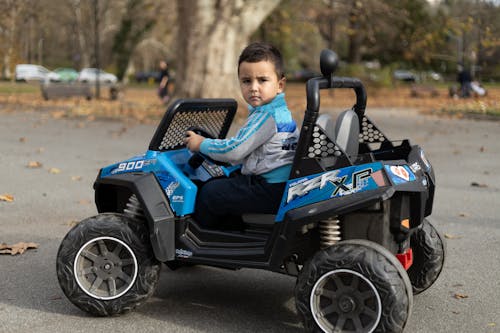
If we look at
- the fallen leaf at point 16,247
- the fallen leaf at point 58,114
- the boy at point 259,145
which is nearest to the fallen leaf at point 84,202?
the fallen leaf at point 16,247

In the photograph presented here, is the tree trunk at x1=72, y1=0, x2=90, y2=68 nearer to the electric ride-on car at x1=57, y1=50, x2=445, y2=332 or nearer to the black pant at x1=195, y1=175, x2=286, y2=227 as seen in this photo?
the electric ride-on car at x1=57, y1=50, x2=445, y2=332

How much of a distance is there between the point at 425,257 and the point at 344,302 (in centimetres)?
106

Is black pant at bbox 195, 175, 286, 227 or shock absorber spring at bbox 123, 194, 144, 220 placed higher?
black pant at bbox 195, 175, 286, 227

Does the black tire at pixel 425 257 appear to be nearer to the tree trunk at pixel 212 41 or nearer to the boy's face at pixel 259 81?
the boy's face at pixel 259 81

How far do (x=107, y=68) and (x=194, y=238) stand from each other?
6186 cm

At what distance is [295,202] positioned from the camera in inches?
158

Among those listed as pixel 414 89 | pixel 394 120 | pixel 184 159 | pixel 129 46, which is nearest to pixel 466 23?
pixel 394 120

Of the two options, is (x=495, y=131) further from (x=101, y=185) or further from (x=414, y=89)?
(x=414, y=89)

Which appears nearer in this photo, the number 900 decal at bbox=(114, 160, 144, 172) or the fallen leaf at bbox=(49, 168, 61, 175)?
the number 900 decal at bbox=(114, 160, 144, 172)

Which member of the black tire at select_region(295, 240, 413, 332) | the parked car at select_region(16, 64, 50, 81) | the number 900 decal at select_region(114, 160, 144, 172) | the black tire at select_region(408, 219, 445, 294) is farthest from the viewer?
the parked car at select_region(16, 64, 50, 81)

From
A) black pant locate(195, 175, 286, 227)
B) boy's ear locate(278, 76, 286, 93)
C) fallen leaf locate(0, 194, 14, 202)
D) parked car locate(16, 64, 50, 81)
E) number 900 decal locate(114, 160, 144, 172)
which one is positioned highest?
boy's ear locate(278, 76, 286, 93)

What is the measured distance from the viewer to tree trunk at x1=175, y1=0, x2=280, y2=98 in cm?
1828

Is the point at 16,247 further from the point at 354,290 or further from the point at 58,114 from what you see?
the point at 58,114

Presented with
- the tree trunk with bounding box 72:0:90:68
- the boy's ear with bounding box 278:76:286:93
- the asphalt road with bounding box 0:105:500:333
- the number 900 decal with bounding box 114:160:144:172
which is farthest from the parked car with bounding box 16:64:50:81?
the boy's ear with bounding box 278:76:286:93
